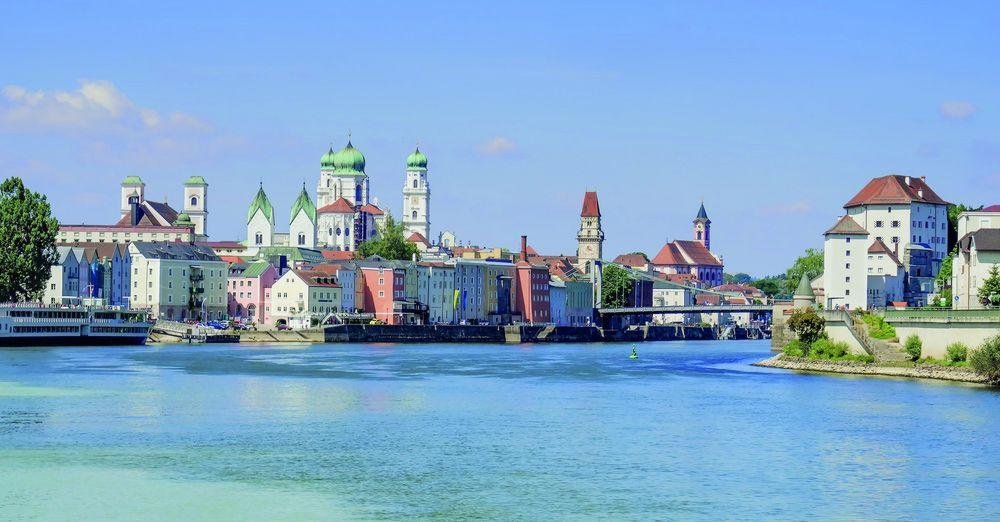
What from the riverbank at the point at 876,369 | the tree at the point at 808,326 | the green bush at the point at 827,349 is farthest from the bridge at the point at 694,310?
the green bush at the point at 827,349

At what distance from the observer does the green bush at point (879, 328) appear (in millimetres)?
74812

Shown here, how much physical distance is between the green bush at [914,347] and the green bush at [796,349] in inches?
406

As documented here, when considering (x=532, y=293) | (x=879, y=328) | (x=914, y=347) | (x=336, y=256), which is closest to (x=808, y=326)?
(x=879, y=328)

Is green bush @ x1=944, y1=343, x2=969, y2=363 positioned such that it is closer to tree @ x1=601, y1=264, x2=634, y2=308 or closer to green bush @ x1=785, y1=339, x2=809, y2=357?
green bush @ x1=785, y1=339, x2=809, y2=357

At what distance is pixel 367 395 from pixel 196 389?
22.5 feet

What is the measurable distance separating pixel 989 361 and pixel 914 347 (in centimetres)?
976

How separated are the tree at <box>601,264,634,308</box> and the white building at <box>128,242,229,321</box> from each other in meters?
48.7

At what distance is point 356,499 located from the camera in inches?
1352

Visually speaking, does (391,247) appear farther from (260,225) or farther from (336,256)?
(260,225)

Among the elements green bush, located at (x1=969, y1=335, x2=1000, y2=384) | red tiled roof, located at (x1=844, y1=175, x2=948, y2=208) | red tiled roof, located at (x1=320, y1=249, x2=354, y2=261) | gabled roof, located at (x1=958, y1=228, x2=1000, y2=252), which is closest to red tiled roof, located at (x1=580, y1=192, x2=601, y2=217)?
red tiled roof, located at (x1=320, y1=249, x2=354, y2=261)

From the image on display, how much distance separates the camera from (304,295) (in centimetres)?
14262

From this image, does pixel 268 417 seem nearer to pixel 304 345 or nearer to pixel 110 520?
pixel 110 520

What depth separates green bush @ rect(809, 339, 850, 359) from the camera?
78.1 metres

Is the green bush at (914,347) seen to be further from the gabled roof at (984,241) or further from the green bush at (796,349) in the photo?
the gabled roof at (984,241)
